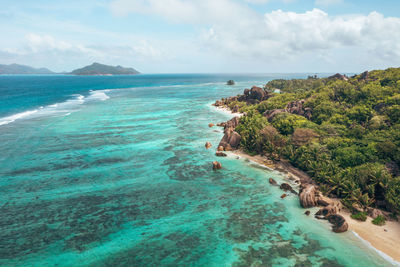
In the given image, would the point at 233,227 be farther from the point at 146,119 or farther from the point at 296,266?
the point at 146,119

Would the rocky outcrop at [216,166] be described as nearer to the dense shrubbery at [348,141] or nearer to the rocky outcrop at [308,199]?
the dense shrubbery at [348,141]

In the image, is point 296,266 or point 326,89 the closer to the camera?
point 296,266

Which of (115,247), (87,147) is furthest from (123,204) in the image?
(87,147)

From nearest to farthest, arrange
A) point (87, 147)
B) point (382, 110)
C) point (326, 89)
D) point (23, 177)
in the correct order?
point (23, 177) < point (382, 110) < point (87, 147) < point (326, 89)

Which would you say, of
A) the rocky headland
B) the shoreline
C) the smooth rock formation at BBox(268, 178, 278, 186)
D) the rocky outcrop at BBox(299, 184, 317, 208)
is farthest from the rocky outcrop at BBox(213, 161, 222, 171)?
the shoreline

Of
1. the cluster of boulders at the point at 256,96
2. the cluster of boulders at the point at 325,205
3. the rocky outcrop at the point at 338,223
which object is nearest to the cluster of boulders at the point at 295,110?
the cluster of boulders at the point at 325,205

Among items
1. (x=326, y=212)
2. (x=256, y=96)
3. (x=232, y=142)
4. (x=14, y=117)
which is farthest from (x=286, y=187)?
(x=14, y=117)
